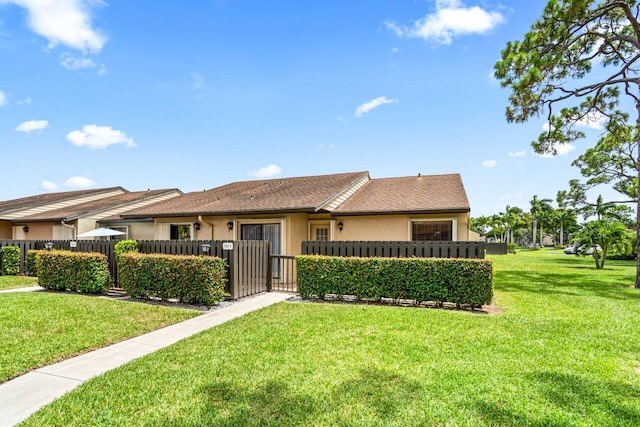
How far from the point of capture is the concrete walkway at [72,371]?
3332 millimetres

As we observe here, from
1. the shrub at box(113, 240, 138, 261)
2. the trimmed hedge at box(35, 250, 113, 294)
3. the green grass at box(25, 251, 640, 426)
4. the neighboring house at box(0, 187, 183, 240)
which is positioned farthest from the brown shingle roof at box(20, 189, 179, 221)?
the green grass at box(25, 251, 640, 426)

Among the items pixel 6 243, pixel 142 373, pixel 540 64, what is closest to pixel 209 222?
pixel 6 243

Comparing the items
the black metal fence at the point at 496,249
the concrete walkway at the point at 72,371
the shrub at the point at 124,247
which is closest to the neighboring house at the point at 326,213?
the shrub at the point at 124,247

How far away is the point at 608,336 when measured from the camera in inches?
223

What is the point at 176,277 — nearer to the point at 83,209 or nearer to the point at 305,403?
the point at 305,403

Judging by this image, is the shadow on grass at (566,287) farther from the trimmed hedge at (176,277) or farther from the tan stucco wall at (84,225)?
the tan stucco wall at (84,225)

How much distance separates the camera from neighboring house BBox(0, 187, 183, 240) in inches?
669

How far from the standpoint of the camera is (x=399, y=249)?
340 inches

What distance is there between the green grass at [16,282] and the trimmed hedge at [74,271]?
4.86 feet

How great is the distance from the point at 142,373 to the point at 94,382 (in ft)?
1.62

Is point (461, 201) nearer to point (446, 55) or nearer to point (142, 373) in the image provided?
point (446, 55)

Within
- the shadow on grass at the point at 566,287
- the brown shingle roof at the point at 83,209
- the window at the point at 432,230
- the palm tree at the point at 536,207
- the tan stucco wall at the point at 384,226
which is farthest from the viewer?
A: the palm tree at the point at 536,207

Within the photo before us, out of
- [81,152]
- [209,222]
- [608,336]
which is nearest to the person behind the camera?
[608,336]

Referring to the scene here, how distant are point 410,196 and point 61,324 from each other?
1116 cm
